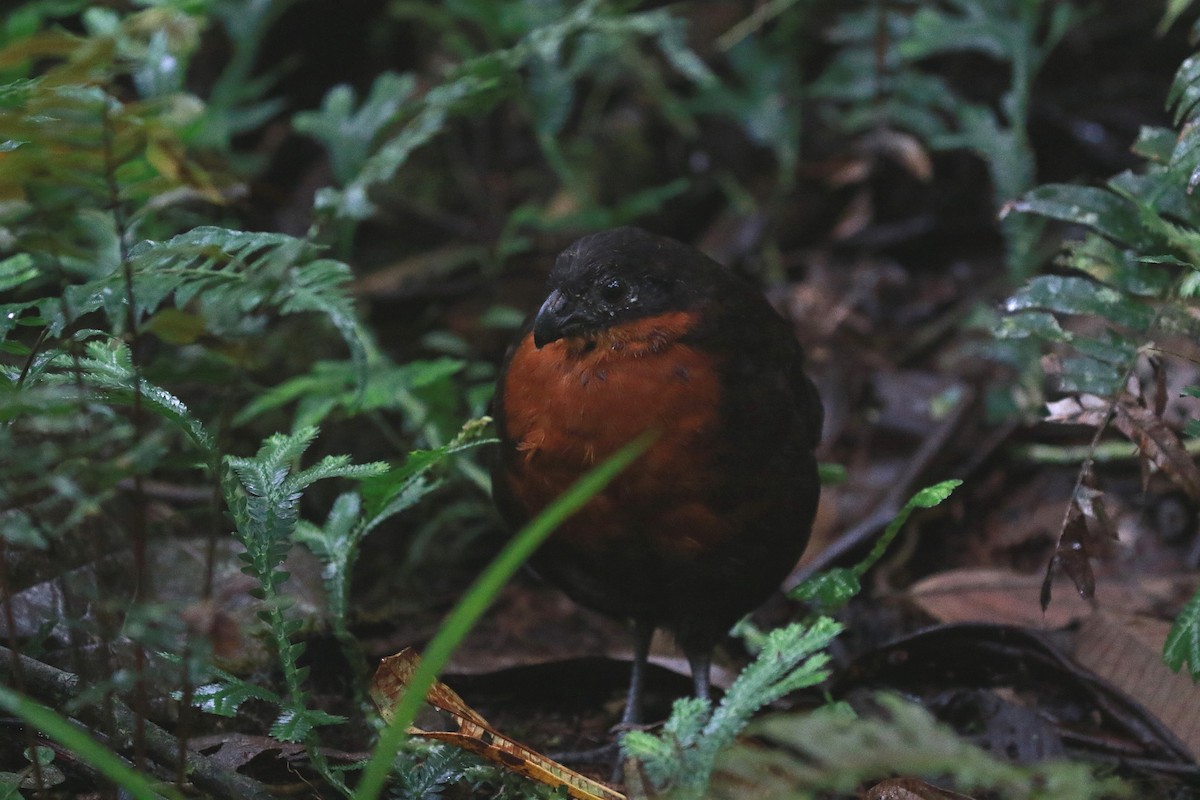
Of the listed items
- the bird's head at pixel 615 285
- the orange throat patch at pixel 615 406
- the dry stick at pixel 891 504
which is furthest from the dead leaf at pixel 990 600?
the bird's head at pixel 615 285

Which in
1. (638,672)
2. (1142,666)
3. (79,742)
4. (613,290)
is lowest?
(638,672)

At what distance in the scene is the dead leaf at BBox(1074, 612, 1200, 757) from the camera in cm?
300

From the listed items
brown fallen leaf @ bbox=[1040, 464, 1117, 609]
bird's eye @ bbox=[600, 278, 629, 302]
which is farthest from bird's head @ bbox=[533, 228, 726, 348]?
brown fallen leaf @ bbox=[1040, 464, 1117, 609]

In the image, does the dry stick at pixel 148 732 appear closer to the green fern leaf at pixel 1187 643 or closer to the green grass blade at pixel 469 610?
the green grass blade at pixel 469 610

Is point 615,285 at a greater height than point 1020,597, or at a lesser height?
greater

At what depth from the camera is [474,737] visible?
2441 mm

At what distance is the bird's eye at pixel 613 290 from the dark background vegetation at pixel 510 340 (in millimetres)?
555

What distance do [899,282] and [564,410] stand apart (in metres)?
3.31

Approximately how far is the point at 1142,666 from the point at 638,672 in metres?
1.33

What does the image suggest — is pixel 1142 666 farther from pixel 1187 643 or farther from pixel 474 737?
pixel 474 737

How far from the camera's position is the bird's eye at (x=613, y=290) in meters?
3.02

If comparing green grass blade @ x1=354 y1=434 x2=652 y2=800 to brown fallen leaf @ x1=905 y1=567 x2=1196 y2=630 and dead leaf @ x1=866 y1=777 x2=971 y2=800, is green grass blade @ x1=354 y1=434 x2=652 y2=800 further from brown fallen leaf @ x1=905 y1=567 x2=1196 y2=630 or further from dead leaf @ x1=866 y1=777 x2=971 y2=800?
brown fallen leaf @ x1=905 y1=567 x2=1196 y2=630

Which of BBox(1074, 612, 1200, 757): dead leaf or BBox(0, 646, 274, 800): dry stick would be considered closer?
BBox(0, 646, 274, 800): dry stick

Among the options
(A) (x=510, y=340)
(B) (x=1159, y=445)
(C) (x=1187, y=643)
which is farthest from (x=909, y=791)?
(A) (x=510, y=340)
